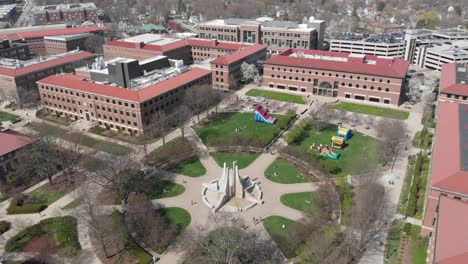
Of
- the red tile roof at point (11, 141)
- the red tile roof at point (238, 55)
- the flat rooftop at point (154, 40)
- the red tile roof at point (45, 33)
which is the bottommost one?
the red tile roof at point (11, 141)

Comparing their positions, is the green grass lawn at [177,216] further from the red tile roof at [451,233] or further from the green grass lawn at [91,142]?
the red tile roof at [451,233]

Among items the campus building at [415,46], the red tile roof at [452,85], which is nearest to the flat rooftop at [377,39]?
the campus building at [415,46]

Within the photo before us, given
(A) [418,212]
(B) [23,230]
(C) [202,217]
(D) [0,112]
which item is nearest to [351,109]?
(A) [418,212]

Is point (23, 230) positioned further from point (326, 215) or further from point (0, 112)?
point (0, 112)

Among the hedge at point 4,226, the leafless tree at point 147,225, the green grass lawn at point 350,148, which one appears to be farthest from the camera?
the green grass lawn at point 350,148

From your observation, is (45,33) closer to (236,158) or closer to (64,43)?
(64,43)
